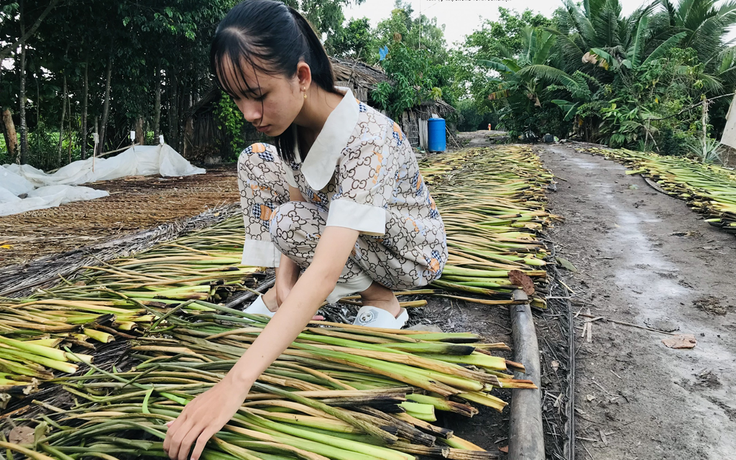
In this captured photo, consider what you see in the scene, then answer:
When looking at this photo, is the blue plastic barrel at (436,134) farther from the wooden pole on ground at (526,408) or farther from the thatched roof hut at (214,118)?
the wooden pole on ground at (526,408)

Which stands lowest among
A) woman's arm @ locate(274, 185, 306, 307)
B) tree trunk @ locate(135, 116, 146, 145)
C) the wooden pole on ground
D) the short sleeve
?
the wooden pole on ground

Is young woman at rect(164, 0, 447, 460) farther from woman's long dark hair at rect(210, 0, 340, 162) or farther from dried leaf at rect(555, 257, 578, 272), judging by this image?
dried leaf at rect(555, 257, 578, 272)

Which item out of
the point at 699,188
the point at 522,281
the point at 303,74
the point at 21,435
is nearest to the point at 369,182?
the point at 303,74

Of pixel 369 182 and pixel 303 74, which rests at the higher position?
pixel 303 74

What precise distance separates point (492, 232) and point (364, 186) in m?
1.33

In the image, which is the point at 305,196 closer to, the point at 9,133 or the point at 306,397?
the point at 306,397

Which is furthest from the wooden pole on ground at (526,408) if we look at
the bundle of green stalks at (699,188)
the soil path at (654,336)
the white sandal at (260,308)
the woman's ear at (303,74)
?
the bundle of green stalks at (699,188)

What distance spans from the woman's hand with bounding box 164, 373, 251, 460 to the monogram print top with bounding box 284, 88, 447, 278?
404 mm

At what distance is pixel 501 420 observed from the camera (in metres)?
1.11

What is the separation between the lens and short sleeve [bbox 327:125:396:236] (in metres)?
1.07

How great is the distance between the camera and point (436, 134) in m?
11.9

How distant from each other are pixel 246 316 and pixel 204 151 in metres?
10.5

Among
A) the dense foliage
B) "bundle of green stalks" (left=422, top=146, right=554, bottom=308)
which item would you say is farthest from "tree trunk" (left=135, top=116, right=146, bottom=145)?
"bundle of green stalks" (left=422, top=146, right=554, bottom=308)

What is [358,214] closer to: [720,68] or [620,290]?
[620,290]
